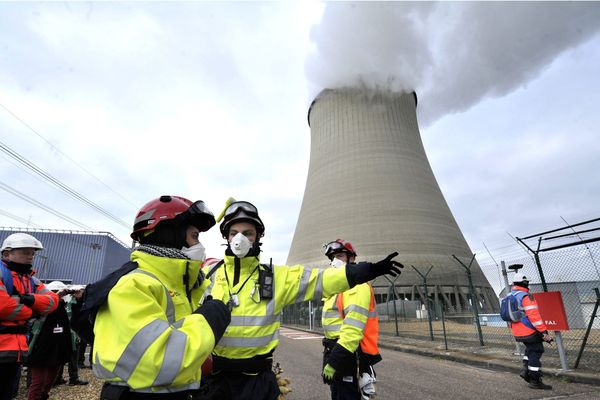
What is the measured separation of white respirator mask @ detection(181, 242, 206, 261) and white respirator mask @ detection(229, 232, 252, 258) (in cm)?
33

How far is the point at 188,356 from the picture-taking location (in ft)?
3.10

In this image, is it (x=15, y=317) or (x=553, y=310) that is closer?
(x=15, y=317)

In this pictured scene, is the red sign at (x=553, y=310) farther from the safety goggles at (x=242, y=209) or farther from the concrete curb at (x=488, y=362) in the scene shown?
the safety goggles at (x=242, y=209)

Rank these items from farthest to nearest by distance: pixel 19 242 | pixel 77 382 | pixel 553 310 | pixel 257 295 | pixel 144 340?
pixel 553 310 < pixel 77 382 < pixel 19 242 < pixel 257 295 < pixel 144 340

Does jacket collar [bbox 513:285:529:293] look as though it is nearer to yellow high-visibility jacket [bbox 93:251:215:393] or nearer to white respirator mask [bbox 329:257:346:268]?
white respirator mask [bbox 329:257:346:268]

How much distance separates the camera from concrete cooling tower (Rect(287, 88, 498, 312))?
55.4 ft

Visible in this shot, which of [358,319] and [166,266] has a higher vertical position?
[166,266]

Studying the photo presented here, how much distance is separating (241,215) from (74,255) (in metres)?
35.6

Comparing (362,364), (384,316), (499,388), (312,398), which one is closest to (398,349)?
(499,388)

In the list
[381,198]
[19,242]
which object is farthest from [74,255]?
[19,242]

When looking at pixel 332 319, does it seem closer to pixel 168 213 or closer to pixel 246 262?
pixel 246 262

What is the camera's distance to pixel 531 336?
170 inches

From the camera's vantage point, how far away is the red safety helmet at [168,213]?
1.32 meters

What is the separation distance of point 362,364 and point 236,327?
1.26 metres
